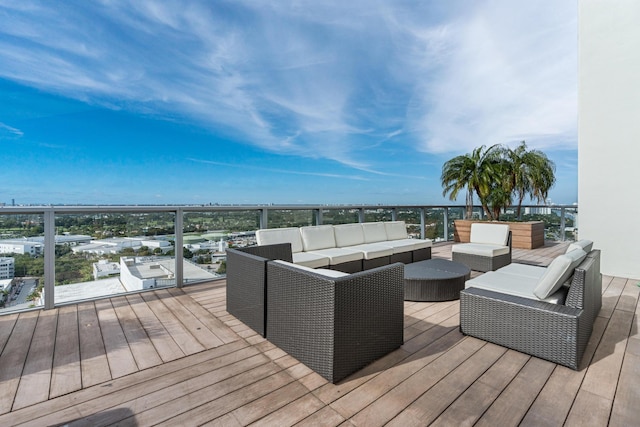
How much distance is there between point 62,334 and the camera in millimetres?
2605

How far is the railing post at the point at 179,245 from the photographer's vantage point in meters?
4.16

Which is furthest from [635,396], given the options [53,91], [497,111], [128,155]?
[128,155]

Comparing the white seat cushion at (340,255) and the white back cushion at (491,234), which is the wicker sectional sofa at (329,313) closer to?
the white seat cushion at (340,255)

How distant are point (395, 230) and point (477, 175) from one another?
4.04 m

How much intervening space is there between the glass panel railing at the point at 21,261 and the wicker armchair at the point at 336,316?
2.86 metres

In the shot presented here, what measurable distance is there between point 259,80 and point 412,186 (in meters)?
11.0

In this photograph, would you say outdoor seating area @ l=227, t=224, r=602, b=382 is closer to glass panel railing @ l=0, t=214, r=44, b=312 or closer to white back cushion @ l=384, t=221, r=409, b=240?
glass panel railing @ l=0, t=214, r=44, b=312

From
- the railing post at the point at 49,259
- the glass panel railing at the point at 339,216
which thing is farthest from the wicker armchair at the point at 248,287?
the glass panel railing at the point at 339,216

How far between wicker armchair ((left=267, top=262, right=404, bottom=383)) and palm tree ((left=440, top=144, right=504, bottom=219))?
283 inches

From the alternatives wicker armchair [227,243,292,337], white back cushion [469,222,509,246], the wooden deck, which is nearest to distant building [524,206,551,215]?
white back cushion [469,222,509,246]

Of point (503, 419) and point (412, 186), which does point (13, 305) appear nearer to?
point (503, 419)

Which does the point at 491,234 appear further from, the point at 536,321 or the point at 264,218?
the point at 264,218

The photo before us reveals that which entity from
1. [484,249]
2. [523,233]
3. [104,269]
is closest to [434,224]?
[523,233]

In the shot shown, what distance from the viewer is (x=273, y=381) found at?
6.11ft
